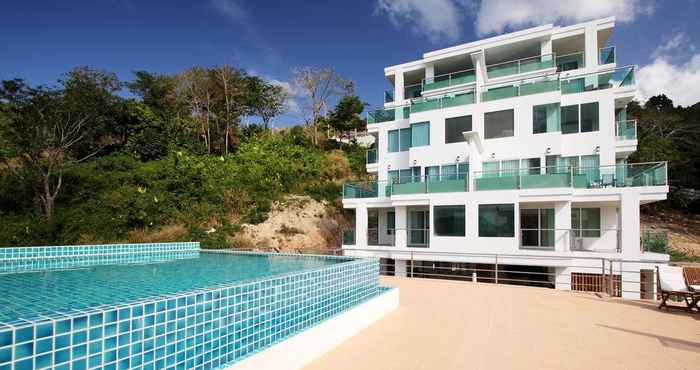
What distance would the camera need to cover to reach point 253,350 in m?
3.74

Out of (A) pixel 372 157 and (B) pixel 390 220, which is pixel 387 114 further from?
(B) pixel 390 220

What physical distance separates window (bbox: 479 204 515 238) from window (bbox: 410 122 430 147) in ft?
16.1

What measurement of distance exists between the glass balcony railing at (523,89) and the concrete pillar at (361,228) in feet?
25.4

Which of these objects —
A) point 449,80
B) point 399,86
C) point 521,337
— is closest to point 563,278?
point 521,337

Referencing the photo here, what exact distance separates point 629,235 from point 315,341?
1293 cm

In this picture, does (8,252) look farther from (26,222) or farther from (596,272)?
(596,272)

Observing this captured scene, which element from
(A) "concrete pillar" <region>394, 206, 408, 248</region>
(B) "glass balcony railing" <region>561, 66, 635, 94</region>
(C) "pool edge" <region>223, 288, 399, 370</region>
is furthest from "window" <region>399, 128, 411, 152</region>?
(C) "pool edge" <region>223, 288, 399, 370</region>

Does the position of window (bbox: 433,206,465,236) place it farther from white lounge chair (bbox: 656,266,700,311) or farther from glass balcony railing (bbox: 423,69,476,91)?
glass balcony railing (bbox: 423,69,476,91)

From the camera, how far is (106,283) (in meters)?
6.40

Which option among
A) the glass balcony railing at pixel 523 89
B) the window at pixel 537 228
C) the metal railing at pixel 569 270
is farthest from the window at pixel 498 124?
the metal railing at pixel 569 270

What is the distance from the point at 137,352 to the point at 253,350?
1.24 metres

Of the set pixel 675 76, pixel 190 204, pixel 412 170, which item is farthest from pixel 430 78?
pixel 675 76

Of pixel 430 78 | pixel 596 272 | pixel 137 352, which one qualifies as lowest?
pixel 596 272

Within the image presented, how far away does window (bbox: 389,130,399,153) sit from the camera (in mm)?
18844
